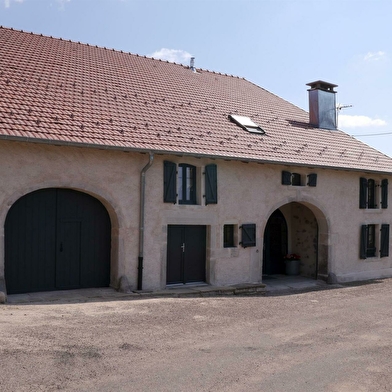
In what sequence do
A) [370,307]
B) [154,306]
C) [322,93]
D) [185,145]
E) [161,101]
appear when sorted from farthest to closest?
[322,93] → [161,101] → [185,145] → [370,307] → [154,306]

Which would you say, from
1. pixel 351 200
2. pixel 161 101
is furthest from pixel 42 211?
pixel 351 200

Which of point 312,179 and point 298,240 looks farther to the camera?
point 298,240

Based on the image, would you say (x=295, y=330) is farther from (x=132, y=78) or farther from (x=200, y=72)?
(x=200, y=72)

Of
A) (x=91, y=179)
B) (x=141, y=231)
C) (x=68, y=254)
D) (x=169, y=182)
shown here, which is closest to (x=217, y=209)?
(x=169, y=182)

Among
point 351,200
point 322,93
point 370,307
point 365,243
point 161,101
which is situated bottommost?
point 370,307

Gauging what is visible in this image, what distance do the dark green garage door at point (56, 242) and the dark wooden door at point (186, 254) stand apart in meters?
1.57

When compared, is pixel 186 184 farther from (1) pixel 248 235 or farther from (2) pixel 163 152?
(1) pixel 248 235

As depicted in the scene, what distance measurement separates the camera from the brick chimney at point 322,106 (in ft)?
59.4

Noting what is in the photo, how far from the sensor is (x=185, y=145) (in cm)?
1207

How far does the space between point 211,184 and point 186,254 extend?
1.81 meters

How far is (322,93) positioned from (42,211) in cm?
1172

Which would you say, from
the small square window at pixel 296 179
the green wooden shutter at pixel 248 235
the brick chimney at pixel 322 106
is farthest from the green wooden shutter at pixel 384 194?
the green wooden shutter at pixel 248 235

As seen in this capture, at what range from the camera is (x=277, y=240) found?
655 inches

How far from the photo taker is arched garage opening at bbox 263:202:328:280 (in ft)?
50.7
